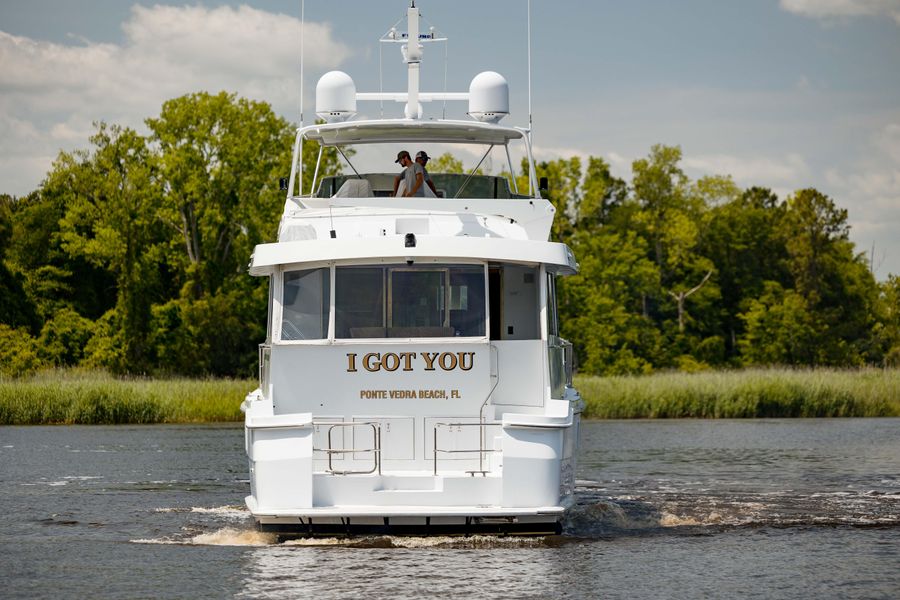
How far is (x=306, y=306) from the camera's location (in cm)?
1457


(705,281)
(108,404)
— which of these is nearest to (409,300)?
(108,404)

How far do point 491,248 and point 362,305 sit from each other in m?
1.40

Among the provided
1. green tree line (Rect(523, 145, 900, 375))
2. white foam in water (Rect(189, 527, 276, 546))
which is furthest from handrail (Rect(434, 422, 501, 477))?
green tree line (Rect(523, 145, 900, 375))

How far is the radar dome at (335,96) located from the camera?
1756 centimetres

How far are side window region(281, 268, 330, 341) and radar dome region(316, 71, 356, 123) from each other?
355cm

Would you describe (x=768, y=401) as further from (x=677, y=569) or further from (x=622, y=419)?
(x=677, y=569)

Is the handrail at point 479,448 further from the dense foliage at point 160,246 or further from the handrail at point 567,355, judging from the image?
the dense foliage at point 160,246

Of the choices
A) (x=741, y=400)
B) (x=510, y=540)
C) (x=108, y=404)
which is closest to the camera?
(x=510, y=540)

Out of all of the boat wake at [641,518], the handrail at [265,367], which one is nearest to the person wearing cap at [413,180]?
the handrail at [265,367]

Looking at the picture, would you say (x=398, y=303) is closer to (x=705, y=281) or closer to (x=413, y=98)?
(x=413, y=98)

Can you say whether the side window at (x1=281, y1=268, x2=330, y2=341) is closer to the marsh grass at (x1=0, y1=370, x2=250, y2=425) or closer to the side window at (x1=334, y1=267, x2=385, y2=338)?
the side window at (x1=334, y1=267, x2=385, y2=338)

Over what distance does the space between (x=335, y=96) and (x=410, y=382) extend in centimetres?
471

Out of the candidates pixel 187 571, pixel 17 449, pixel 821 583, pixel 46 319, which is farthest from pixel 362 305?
pixel 46 319

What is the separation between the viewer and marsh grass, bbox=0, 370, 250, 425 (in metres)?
35.6
